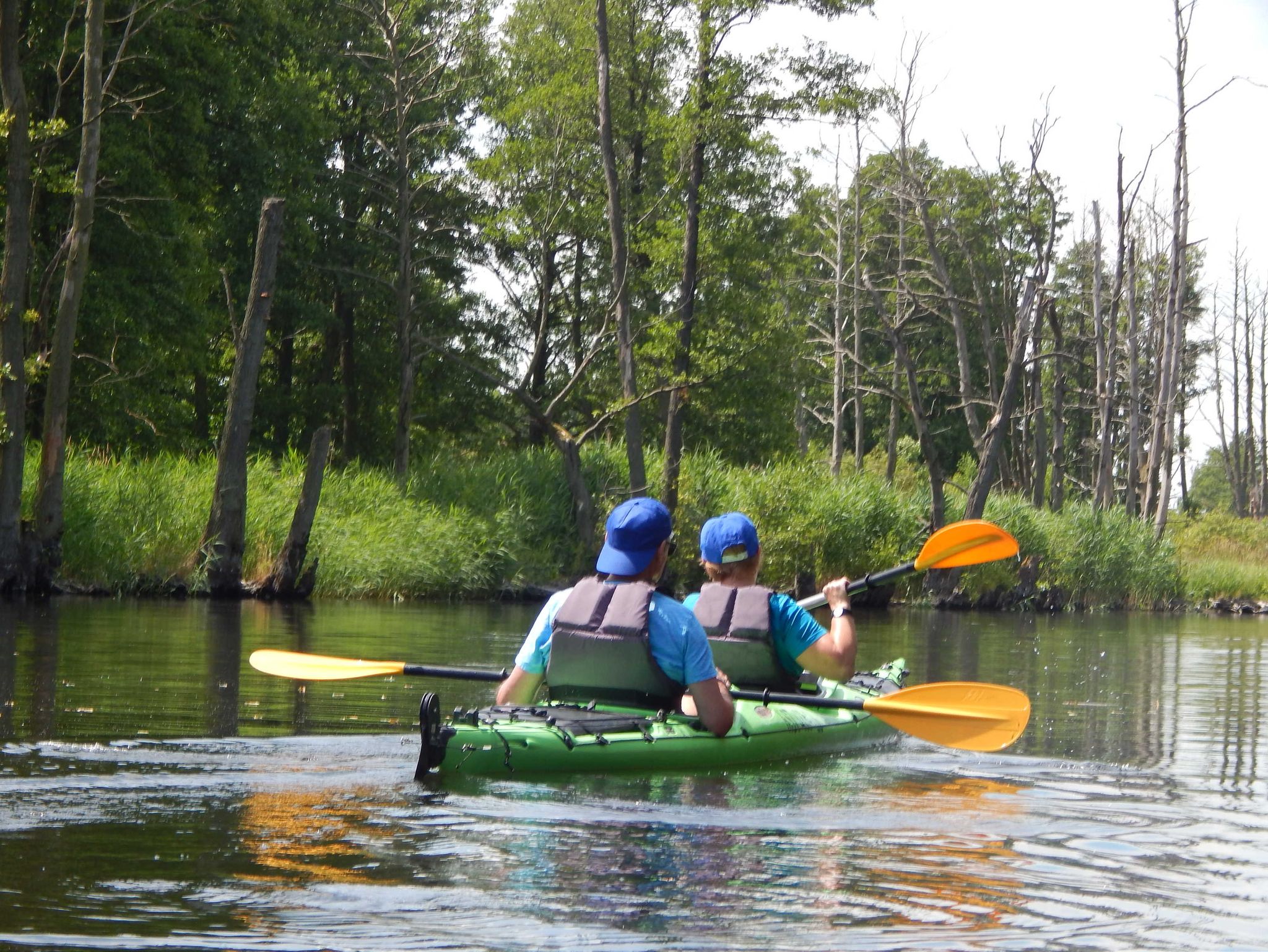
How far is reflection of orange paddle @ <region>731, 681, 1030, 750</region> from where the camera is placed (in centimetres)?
697

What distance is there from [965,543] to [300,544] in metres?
11.6

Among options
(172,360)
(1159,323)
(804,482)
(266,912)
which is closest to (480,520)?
(804,482)

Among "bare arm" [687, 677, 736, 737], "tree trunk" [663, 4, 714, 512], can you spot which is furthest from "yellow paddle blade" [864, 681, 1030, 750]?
"tree trunk" [663, 4, 714, 512]

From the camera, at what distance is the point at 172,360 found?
27.9 m

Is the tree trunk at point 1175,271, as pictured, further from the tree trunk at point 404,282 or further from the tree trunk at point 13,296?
the tree trunk at point 13,296

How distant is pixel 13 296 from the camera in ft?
58.7

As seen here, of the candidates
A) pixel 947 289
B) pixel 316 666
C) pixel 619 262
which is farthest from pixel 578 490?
pixel 316 666

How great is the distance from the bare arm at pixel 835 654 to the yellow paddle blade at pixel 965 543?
242 cm

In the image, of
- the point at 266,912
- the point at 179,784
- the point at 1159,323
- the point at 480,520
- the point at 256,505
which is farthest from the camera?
the point at 1159,323

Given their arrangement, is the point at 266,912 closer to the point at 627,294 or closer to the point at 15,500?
the point at 15,500

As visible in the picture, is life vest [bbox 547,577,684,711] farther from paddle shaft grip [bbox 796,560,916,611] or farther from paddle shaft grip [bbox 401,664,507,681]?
paddle shaft grip [bbox 796,560,916,611]

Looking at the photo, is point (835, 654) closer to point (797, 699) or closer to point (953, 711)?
point (797, 699)

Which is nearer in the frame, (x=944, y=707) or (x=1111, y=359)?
(x=944, y=707)

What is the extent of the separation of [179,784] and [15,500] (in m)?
12.9
